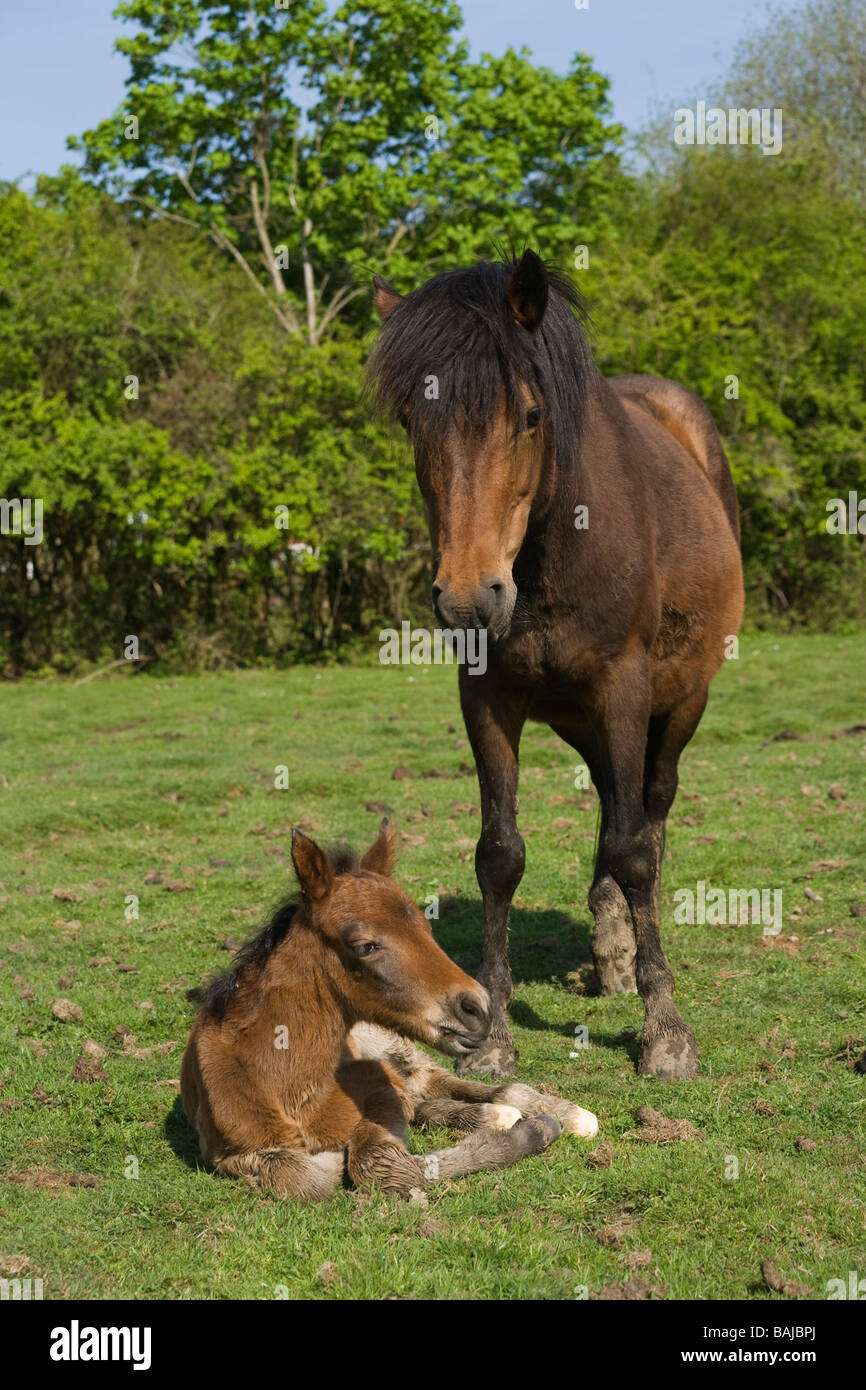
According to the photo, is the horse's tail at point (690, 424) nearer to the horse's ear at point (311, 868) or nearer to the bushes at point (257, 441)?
the horse's ear at point (311, 868)

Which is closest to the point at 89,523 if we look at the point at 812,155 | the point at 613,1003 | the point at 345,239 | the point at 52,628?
the point at 52,628

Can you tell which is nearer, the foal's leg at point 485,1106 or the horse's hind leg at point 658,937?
the foal's leg at point 485,1106

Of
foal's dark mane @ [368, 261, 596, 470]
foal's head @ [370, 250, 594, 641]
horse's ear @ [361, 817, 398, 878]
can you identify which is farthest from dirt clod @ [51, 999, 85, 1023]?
foal's dark mane @ [368, 261, 596, 470]

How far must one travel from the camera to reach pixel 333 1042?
5.02m

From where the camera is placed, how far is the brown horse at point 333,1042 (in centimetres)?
477

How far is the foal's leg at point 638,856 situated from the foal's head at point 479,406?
1.04 meters

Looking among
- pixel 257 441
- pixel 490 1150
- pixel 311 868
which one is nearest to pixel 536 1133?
pixel 490 1150

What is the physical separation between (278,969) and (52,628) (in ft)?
62.9

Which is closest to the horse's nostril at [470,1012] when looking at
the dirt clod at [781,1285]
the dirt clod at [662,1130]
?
the dirt clod at [662,1130]

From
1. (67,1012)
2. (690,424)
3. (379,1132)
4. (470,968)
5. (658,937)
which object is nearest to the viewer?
(379,1132)

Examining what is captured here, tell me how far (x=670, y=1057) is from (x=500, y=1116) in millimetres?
977

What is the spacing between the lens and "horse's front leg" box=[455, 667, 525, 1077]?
605 centimetres
